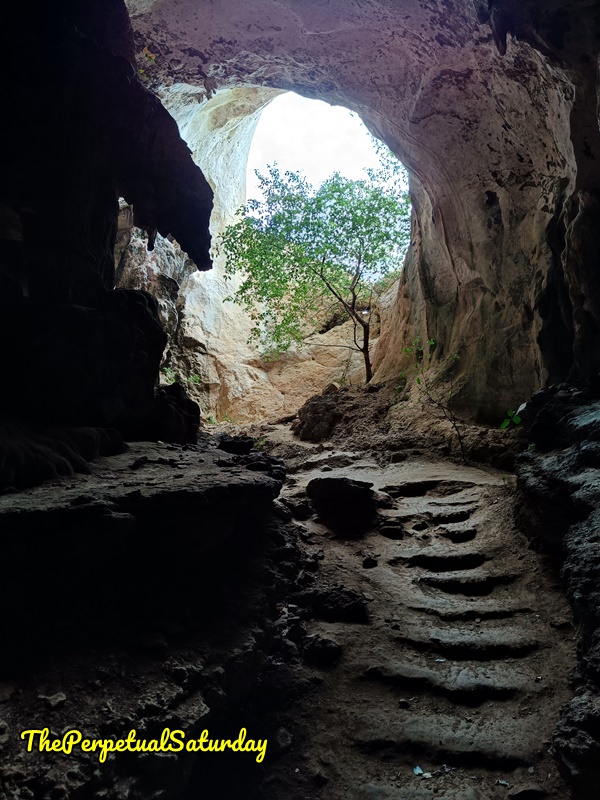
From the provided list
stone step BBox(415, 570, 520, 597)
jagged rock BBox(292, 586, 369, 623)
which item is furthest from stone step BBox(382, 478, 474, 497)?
jagged rock BBox(292, 586, 369, 623)

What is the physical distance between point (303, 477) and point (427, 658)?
16.0 feet

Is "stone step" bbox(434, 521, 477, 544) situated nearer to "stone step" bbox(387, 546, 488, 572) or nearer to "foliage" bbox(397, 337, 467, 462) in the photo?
"stone step" bbox(387, 546, 488, 572)

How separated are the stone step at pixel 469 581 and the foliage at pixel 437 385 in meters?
3.61

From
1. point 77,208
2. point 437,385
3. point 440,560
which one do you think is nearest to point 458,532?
point 440,560

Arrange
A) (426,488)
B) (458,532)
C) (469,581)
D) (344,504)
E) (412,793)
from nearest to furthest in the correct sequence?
(412,793) < (469,581) < (458,532) < (344,504) < (426,488)

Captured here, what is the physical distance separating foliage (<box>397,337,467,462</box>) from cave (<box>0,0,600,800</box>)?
18 centimetres

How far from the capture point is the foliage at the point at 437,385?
10.1 m

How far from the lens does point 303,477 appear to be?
31.2 ft

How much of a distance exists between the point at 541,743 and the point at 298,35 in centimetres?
1037

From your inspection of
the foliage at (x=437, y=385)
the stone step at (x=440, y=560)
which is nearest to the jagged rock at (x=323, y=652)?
the stone step at (x=440, y=560)

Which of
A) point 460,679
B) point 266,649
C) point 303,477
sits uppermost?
point 303,477

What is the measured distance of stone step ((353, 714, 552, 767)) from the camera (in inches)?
148

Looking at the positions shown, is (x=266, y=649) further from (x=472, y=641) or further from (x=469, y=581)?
(x=469, y=581)

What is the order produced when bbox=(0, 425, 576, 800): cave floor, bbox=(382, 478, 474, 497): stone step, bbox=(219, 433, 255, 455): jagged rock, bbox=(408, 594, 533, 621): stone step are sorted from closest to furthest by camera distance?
bbox=(0, 425, 576, 800): cave floor → bbox=(408, 594, 533, 621): stone step → bbox=(219, 433, 255, 455): jagged rock → bbox=(382, 478, 474, 497): stone step
